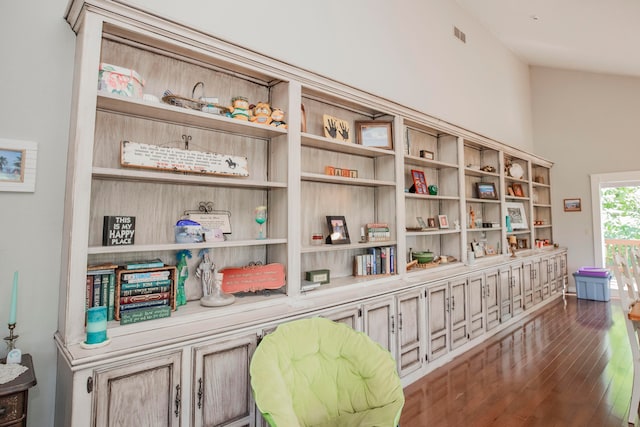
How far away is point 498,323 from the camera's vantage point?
423cm

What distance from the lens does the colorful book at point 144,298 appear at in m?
1.81

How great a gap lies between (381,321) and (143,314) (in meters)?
1.72

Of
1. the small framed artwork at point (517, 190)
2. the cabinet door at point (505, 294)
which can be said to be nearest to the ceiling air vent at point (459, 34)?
the small framed artwork at point (517, 190)

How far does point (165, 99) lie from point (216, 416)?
1.78m

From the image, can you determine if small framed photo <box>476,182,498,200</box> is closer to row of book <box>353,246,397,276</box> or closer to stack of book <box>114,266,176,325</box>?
row of book <box>353,246,397,276</box>

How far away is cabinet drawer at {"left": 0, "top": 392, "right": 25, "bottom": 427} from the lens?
4.47 feet

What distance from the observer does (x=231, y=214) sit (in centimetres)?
242

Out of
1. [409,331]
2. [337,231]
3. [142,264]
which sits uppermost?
[337,231]

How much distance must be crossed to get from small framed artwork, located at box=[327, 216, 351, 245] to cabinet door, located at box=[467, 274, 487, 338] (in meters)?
1.64

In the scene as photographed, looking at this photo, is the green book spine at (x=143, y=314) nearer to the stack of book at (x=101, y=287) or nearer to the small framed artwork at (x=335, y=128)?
the stack of book at (x=101, y=287)

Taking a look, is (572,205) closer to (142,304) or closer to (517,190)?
(517,190)

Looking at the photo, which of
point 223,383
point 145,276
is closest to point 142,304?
point 145,276

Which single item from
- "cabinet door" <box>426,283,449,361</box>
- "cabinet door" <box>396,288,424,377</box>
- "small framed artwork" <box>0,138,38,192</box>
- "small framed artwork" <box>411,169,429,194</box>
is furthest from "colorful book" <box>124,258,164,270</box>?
"small framed artwork" <box>411,169,429,194</box>

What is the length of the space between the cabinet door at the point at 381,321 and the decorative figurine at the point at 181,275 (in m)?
1.27
